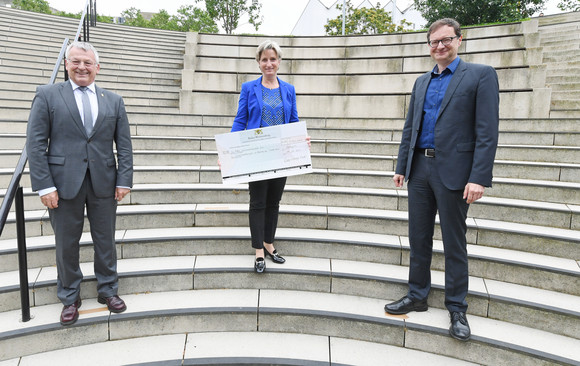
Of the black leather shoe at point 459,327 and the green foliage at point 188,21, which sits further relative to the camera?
the green foliage at point 188,21

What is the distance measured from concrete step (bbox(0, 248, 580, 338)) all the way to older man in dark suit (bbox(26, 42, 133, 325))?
31cm

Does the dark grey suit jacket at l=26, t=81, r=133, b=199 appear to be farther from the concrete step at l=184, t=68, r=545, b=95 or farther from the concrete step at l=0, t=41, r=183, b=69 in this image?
the concrete step at l=0, t=41, r=183, b=69

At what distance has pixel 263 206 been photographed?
3096 mm

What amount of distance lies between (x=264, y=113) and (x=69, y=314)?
7.00 feet

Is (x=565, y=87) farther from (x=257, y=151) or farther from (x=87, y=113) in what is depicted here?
(x=87, y=113)

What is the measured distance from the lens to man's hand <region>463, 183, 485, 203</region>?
2.34m

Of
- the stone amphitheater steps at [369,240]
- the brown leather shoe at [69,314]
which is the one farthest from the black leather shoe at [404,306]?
the brown leather shoe at [69,314]

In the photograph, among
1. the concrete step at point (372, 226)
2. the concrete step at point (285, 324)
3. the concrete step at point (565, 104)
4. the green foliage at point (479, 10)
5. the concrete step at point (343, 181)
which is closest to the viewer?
the concrete step at point (285, 324)

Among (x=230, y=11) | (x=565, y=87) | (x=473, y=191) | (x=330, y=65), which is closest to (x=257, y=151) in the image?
(x=473, y=191)

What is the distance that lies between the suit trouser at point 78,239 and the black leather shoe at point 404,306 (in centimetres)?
222

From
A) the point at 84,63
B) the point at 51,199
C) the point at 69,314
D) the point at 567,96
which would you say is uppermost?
the point at 567,96

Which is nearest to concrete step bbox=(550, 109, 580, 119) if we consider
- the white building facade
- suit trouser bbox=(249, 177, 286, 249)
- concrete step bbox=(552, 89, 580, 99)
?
concrete step bbox=(552, 89, 580, 99)

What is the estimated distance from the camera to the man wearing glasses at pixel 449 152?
7.68 ft

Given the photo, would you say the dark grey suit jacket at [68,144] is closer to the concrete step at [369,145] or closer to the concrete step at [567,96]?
the concrete step at [369,145]
